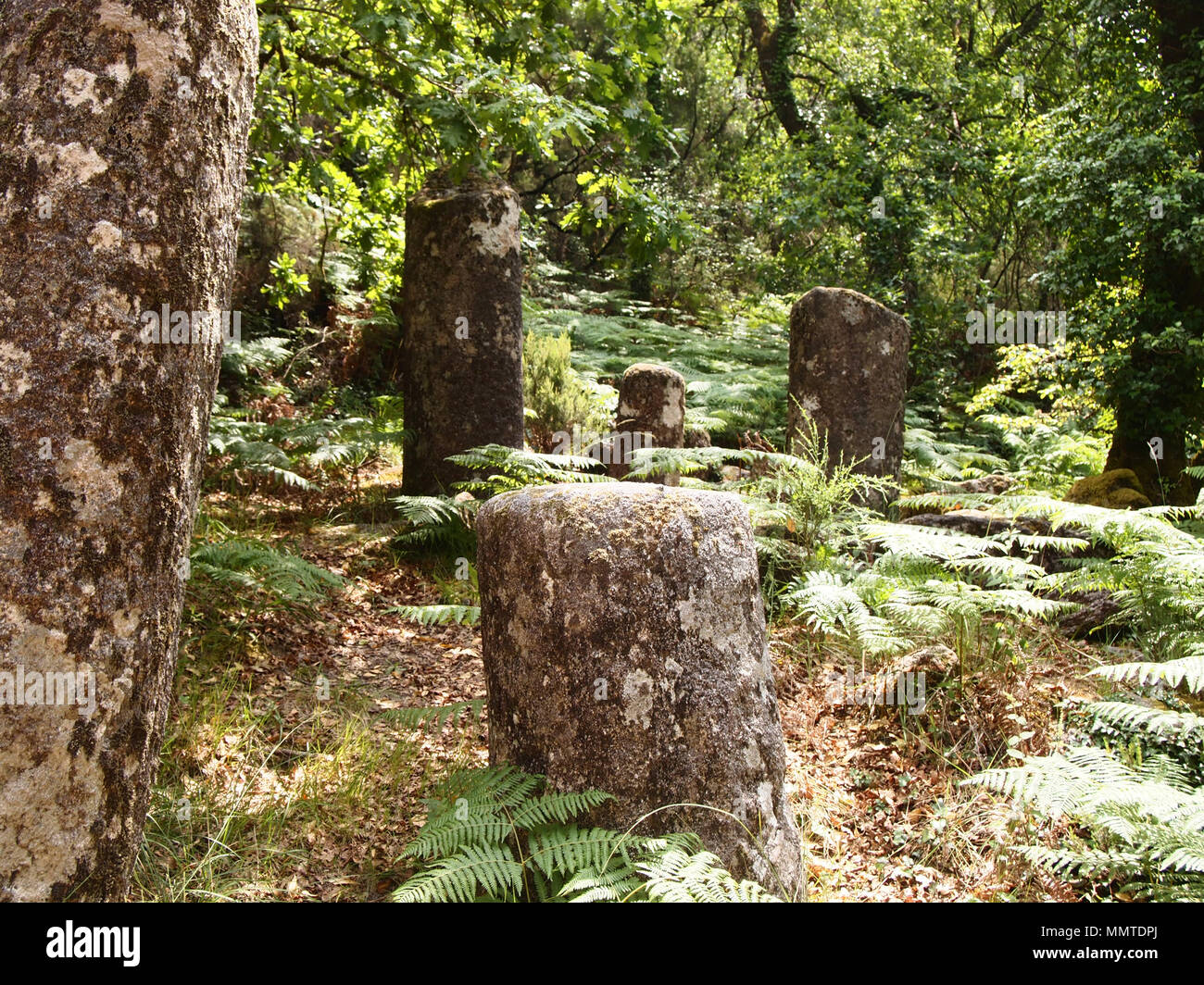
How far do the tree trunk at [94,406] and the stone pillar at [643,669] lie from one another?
1.00 metres

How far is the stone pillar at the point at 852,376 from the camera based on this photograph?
7.13m

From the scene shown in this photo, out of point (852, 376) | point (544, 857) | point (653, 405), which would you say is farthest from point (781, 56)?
point (544, 857)

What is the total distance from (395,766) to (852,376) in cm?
498

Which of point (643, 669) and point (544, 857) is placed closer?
point (544, 857)

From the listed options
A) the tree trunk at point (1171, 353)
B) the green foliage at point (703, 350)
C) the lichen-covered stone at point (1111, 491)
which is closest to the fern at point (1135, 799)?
the lichen-covered stone at point (1111, 491)

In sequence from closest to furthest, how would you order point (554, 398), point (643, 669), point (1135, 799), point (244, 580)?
point (643, 669)
point (1135, 799)
point (244, 580)
point (554, 398)

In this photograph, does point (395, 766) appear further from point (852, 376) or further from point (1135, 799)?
point (852, 376)

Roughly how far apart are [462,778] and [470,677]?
175 centimetres

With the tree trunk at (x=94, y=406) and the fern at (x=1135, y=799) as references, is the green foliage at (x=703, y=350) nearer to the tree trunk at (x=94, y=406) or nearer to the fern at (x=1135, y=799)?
the fern at (x=1135, y=799)

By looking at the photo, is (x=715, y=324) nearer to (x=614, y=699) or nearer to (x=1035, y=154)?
(x=1035, y=154)

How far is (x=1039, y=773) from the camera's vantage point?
2.95 metres

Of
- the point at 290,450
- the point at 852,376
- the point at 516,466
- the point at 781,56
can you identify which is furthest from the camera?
the point at 781,56

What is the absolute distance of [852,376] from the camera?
7.13 m

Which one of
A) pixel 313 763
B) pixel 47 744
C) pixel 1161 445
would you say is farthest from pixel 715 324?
pixel 47 744
